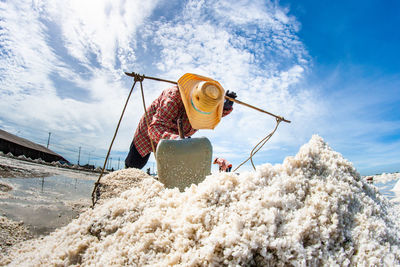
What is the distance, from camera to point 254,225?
81 centimetres

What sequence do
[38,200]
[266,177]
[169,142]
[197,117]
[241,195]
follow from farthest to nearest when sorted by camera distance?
[38,200], [197,117], [169,142], [266,177], [241,195]

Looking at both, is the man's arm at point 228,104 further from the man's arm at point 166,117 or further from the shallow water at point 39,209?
the shallow water at point 39,209

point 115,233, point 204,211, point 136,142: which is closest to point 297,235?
point 204,211

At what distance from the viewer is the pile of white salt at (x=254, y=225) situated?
2.44 ft

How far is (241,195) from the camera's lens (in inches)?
36.6

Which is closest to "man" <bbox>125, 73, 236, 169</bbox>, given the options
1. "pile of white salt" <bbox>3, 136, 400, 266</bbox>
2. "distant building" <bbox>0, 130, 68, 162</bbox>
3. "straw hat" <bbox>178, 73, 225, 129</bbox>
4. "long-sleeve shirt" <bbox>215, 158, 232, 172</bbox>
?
"straw hat" <bbox>178, 73, 225, 129</bbox>

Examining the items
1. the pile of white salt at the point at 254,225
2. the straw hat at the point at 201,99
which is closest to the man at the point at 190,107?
the straw hat at the point at 201,99

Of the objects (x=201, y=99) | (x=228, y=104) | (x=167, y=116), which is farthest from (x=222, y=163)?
(x=201, y=99)

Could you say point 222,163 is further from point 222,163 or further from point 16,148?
point 16,148

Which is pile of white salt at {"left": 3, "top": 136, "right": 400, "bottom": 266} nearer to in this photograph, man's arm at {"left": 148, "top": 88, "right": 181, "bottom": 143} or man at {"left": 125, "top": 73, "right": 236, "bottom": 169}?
man at {"left": 125, "top": 73, "right": 236, "bottom": 169}

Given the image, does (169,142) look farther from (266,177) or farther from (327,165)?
(327,165)

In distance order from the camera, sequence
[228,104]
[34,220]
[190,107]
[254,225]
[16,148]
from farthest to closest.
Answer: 1. [16,148]
2. [228,104]
3. [190,107]
4. [34,220]
5. [254,225]

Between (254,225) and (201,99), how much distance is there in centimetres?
149

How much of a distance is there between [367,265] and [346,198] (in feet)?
0.92
